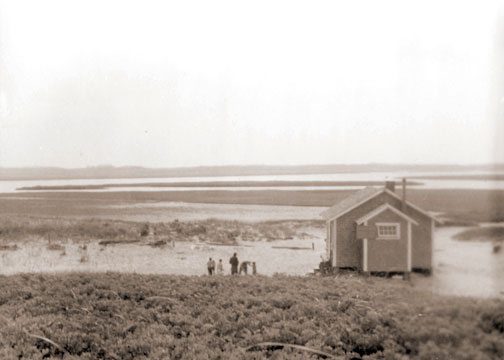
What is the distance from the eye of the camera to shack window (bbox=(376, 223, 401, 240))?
4.26 metres

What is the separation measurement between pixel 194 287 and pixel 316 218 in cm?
199

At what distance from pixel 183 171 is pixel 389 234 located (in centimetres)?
363

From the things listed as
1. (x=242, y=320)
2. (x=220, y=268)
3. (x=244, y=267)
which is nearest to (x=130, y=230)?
(x=220, y=268)

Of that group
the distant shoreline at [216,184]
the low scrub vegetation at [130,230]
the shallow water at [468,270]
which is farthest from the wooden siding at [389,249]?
the low scrub vegetation at [130,230]

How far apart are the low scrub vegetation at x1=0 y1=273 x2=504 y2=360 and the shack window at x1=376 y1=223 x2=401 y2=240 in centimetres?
53

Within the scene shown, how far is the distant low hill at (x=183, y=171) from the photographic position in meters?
5.13

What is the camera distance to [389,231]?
4281mm

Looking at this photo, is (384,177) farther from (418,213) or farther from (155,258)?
(155,258)

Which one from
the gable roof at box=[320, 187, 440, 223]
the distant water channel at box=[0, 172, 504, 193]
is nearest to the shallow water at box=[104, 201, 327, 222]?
the distant water channel at box=[0, 172, 504, 193]

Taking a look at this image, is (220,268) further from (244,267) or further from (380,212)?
(380,212)

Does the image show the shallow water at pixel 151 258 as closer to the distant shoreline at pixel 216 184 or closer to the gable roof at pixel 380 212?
the distant shoreline at pixel 216 184

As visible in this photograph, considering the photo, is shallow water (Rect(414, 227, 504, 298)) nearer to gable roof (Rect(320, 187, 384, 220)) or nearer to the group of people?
gable roof (Rect(320, 187, 384, 220))

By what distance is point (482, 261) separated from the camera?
→ 13.5ft

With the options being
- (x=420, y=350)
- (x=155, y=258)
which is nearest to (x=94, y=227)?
(x=155, y=258)
